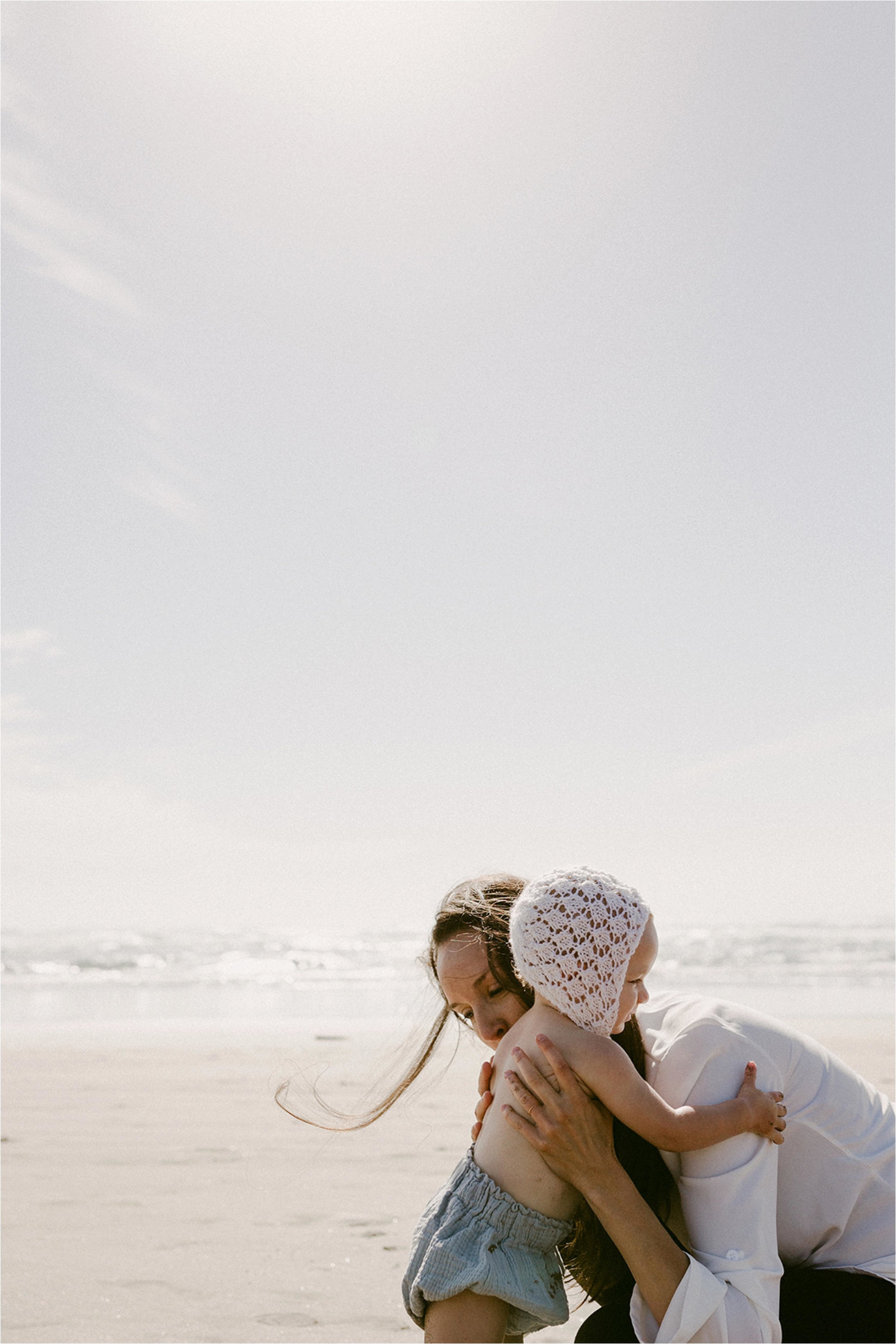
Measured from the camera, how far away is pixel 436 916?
309 cm

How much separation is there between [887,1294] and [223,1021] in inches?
477

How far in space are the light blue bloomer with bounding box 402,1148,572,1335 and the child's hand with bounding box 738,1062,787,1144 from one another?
1.90ft

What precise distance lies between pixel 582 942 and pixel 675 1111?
411 mm

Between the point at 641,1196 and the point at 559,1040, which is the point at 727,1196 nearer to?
the point at 641,1196

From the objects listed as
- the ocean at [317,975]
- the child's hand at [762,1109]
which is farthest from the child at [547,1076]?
the ocean at [317,975]

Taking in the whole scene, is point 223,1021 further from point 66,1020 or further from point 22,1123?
point 22,1123

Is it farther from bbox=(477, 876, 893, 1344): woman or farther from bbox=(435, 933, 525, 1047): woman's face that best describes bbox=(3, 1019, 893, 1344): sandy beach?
bbox=(477, 876, 893, 1344): woman

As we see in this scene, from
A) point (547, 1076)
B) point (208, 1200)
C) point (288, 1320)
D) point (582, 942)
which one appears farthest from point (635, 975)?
point (208, 1200)

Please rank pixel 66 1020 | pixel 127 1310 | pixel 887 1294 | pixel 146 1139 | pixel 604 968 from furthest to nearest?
pixel 66 1020 < pixel 146 1139 < pixel 127 1310 < pixel 604 968 < pixel 887 1294

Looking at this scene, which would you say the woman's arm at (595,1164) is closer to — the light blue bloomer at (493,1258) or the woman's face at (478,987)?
the light blue bloomer at (493,1258)

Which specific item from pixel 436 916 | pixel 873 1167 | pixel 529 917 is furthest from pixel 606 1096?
pixel 436 916

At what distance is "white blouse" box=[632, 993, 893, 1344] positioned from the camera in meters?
2.24

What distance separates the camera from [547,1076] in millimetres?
2482

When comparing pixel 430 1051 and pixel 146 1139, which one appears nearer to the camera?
pixel 430 1051
